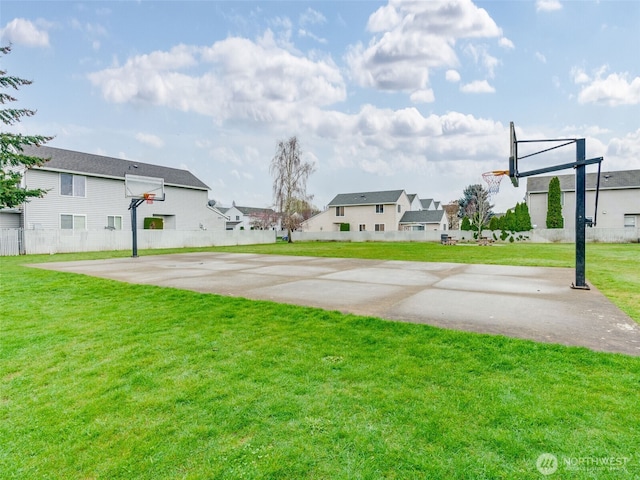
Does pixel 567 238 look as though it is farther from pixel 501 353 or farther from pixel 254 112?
pixel 501 353

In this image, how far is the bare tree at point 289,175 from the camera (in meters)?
35.5

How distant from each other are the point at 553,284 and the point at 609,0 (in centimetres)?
1003

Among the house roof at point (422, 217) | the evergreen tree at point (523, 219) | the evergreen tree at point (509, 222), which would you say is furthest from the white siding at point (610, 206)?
the house roof at point (422, 217)

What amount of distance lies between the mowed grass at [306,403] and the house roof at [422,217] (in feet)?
134

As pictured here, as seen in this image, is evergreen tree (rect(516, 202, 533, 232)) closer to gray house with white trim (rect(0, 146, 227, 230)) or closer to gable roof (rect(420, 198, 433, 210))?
gable roof (rect(420, 198, 433, 210))

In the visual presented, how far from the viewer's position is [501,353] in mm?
3490

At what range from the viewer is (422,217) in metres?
43.7

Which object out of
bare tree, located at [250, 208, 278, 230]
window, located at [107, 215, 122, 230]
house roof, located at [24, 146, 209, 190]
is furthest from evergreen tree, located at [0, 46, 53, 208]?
bare tree, located at [250, 208, 278, 230]

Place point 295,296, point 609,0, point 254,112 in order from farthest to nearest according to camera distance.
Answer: point 254,112, point 609,0, point 295,296

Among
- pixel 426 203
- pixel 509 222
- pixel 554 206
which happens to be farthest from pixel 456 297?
pixel 426 203

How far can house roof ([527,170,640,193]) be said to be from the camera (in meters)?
32.0

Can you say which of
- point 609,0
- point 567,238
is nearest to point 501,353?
point 609,0

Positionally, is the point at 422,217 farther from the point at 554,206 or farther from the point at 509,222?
the point at 554,206

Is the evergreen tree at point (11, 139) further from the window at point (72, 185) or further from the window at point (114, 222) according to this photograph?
the window at point (114, 222)
